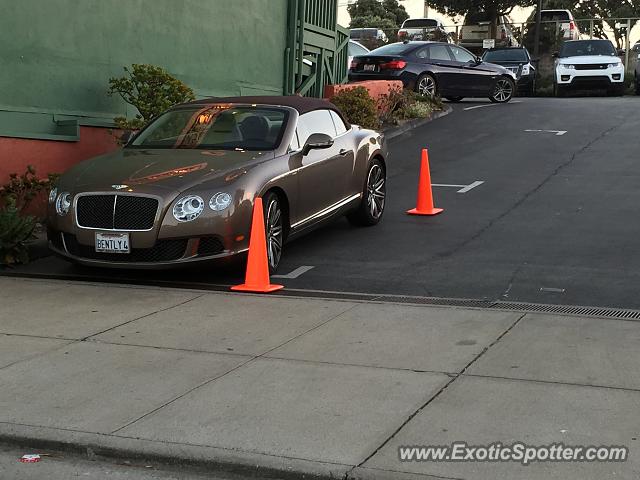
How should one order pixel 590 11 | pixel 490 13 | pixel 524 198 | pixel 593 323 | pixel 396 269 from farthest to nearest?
1. pixel 590 11
2. pixel 490 13
3. pixel 524 198
4. pixel 396 269
5. pixel 593 323

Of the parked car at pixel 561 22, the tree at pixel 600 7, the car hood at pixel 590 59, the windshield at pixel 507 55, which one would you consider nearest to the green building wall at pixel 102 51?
the car hood at pixel 590 59

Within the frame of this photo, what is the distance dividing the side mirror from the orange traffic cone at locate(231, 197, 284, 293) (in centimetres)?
142

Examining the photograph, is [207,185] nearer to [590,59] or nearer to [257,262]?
[257,262]

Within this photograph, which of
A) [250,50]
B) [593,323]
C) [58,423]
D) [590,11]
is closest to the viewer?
[58,423]

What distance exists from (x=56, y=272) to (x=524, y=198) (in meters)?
6.42

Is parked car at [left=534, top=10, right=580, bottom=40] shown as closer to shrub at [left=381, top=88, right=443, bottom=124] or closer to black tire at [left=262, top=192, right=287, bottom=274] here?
shrub at [left=381, top=88, right=443, bottom=124]

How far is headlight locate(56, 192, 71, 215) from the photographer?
363 inches

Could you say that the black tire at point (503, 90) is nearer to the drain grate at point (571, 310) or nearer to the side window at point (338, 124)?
the side window at point (338, 124)

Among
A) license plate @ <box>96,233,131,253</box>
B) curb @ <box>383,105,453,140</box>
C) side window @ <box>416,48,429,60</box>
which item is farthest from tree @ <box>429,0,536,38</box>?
license plate @ <box>96,233,131,253</box>

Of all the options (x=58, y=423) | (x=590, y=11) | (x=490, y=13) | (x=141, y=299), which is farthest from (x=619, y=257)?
(x=590, y=11)

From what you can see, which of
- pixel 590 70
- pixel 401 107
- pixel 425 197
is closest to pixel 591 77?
pixel 590 70

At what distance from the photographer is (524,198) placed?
44.4ft

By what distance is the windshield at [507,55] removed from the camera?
32.6 metres

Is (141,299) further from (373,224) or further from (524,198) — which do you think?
(524,198)
